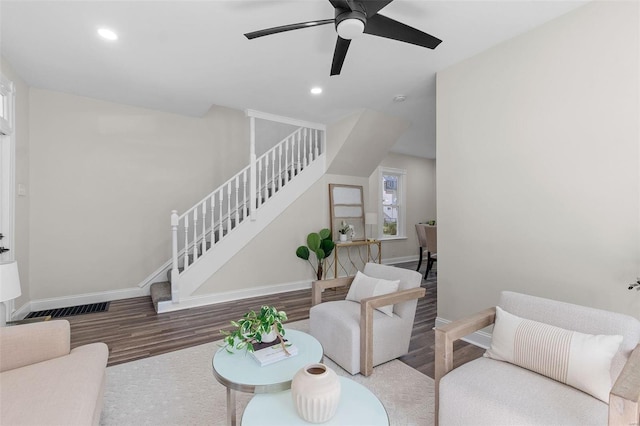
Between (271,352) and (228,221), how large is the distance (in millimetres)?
2793

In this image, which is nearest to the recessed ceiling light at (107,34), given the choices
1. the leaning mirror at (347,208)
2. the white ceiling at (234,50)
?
the white ceiling at (234,50)

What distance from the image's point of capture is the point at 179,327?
3195 mm

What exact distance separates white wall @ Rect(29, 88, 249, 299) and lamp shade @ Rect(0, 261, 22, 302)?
85.4 inches

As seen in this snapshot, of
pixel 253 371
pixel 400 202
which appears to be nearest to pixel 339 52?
pixel 253 371

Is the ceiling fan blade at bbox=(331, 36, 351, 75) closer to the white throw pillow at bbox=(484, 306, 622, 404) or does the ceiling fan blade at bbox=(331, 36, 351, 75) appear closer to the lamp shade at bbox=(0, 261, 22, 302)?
the white throw pillow at bbox=(484, 306, 622, 404)

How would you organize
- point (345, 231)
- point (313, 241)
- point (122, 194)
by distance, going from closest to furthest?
1. point (122, 194)
2. point (313, 241)
3. point (345, 231)

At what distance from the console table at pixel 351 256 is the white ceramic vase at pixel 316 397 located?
12.2ft

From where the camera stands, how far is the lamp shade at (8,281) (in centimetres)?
195

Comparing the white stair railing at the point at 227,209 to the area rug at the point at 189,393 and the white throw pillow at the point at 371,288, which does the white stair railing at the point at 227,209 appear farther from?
the white throw pillow at the point at 371,288

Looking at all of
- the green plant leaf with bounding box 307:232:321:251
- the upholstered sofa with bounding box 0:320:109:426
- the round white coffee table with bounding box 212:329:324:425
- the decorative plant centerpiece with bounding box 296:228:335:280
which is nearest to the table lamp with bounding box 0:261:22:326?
the upholstered sofa with bounding box 0:320:109:426

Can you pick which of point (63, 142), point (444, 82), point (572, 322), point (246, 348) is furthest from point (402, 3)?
point (63, 142)

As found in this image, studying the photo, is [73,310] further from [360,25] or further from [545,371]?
[545,371]

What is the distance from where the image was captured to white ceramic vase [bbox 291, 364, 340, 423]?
1.18 metres

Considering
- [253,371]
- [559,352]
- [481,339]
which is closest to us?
[559,352]
